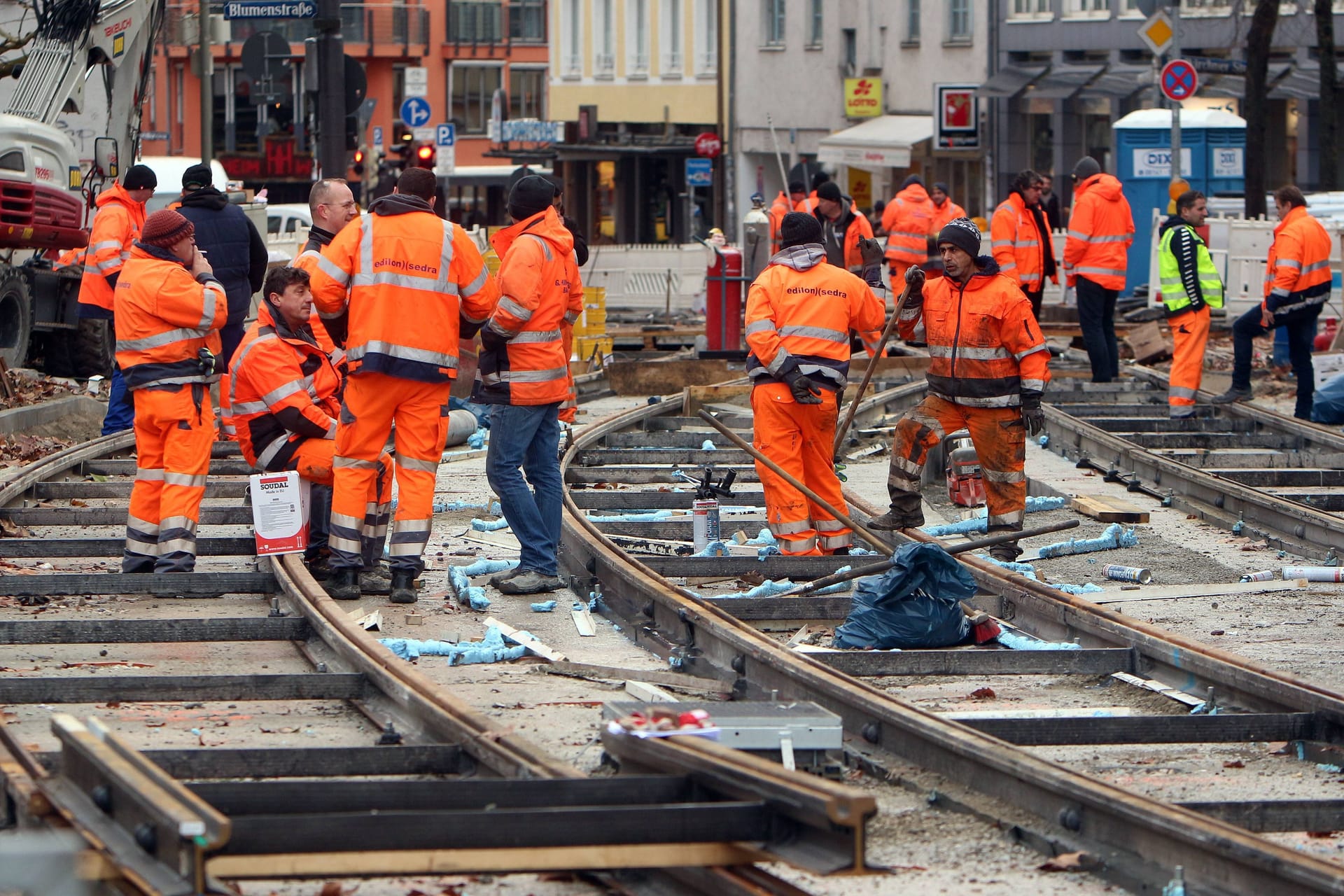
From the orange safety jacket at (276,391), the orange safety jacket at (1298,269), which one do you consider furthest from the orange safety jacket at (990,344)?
the orange safety jacket at (1298,269)

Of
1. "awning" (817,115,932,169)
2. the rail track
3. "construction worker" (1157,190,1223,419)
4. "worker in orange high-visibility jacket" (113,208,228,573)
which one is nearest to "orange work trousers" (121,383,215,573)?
"worker in orange high-visibility jacket" (113,208,228,573)

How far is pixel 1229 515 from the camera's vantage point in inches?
465

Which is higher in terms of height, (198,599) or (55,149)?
(55,149)

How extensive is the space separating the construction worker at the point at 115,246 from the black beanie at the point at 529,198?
18.4 ft

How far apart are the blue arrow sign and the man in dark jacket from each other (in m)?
13.6

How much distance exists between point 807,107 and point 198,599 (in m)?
43.2

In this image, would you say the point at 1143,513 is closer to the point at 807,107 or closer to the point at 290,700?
the point at 290,700

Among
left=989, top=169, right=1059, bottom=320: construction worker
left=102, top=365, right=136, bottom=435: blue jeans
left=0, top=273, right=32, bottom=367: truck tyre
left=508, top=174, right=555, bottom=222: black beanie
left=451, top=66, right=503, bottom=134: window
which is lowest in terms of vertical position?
left=102, top=365, right=136, bottom=435: blue jeans

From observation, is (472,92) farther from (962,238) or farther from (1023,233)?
(962,238)

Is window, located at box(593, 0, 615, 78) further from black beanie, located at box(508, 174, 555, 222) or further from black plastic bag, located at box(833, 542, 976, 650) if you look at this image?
black plastic bag, located at box(833, 542, 976, 650)

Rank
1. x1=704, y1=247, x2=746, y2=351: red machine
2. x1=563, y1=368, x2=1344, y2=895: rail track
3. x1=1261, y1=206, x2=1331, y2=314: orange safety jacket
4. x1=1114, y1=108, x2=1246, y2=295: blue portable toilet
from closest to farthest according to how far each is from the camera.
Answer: x1=563, y1=368, x2=1344, y2=895: rail track < x1=1261, y1=206, x2=1331, y2=314: orange safety jacket < x1=704, y1=247, x2=746, y2=351: red machine < x1=1114, y1=108, x2=1246, y2=295: blue portable toilet

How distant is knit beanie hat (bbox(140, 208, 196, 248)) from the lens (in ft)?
29.7

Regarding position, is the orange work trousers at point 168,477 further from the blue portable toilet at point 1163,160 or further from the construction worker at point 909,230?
the blue portable toilet at point 1163,160

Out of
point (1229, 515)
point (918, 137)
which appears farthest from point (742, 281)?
point (918, 137)
